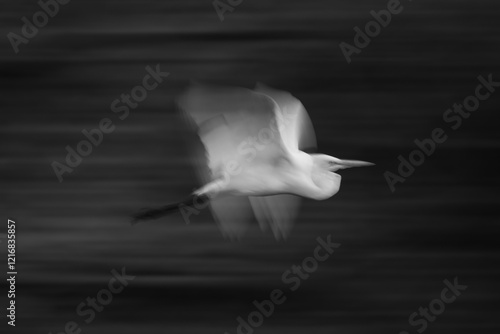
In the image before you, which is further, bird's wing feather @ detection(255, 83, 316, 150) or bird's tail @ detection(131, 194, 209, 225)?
bird's tail @ detection(131, 194, 209, 225)

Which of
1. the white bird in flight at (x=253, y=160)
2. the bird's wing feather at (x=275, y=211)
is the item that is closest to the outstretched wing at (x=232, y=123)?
the white bird in flight at (x=253, y=160)

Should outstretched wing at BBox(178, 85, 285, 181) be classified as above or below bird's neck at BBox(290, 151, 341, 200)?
above

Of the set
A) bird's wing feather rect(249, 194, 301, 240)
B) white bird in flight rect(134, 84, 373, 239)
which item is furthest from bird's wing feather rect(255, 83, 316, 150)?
bird's wing feather rect(249, 194, 301, 240)

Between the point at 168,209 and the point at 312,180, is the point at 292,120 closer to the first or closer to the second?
the point at 312,180

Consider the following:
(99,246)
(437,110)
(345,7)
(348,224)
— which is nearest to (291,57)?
(345,7)

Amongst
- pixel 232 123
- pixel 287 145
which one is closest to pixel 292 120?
pixel 287 145

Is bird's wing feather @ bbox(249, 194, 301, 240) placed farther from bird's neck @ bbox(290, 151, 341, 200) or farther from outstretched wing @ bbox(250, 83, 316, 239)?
bird's neck @ bbox(290, 151, 341, 200)

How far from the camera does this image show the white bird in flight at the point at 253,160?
95.6 inches

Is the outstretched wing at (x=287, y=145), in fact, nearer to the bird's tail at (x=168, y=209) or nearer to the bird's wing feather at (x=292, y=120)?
the bird's wing feather at (x=292, y=120)

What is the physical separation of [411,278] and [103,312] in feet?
3.20

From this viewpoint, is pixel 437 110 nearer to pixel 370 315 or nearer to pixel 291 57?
pixel 291 57

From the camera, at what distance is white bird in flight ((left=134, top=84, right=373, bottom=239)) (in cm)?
243

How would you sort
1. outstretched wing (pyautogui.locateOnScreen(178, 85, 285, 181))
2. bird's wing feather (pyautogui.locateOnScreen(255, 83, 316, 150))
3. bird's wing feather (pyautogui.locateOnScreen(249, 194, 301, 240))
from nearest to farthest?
outstretched wing (pyautogui.locateOnScreen(178, 85, 285, 181)) < bird's wing feather (pyautogui.locateOnScreen(255, 83, 316, 150)) < bird's wing feather (pyautogui.locateOnScreen(249, 194, 301, 240))

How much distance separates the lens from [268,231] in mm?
3010
